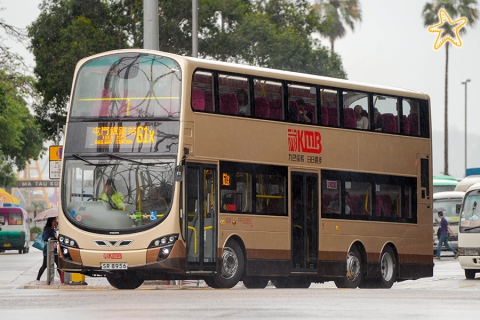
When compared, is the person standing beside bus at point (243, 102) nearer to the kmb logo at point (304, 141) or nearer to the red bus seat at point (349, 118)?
the kmb logo at point (304, 141)

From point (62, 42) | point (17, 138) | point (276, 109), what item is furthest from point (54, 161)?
point (17, 138)

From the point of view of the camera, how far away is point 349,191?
24.9 meters

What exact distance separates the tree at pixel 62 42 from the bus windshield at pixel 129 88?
29.1 metres

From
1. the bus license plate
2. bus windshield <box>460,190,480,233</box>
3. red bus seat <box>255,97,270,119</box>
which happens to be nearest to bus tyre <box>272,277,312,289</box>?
red bus seat <box>255,97,270,119</box>

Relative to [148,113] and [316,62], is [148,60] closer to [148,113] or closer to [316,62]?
[148,113]

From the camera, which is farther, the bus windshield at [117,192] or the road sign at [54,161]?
the road sign at [54,161]

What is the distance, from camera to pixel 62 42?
5147 cm

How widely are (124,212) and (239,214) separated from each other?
7.77 ft

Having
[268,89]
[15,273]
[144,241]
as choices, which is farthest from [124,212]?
[15,273]

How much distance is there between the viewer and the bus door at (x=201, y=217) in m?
21.0

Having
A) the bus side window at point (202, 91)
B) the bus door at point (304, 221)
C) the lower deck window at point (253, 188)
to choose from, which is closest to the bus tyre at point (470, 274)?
the bus door at point (304, 221)

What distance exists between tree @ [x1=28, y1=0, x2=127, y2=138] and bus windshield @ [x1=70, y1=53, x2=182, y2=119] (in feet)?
95.5

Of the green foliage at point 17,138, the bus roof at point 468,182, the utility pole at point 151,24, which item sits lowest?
the bus roof at point 468,182

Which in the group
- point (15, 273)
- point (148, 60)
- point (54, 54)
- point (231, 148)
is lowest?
point (15, 273)
